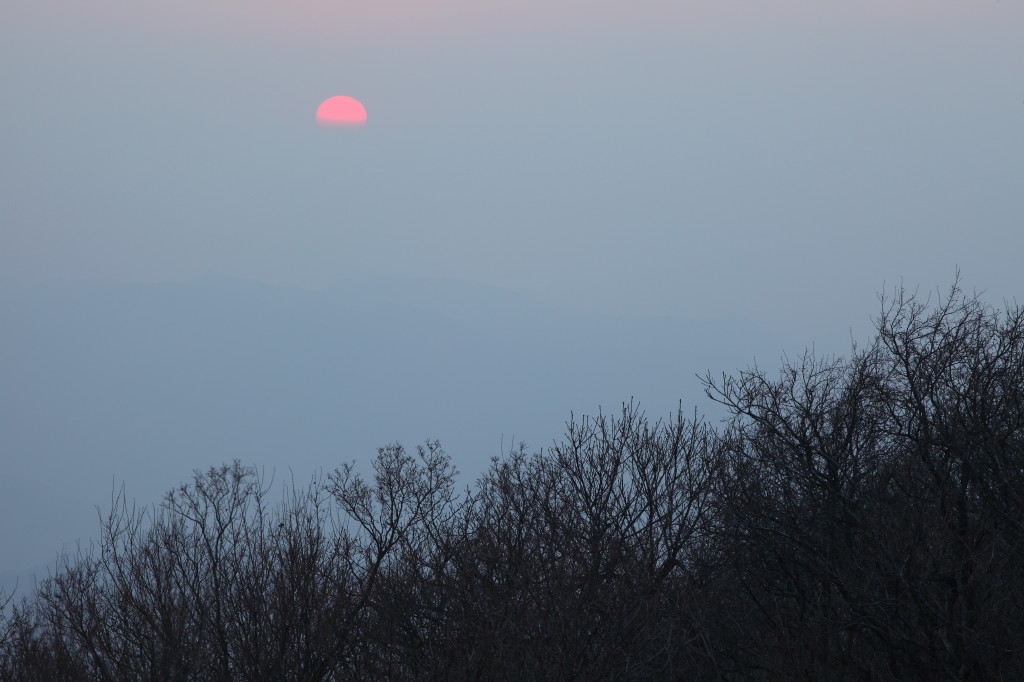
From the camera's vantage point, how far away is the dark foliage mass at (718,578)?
50.0ft

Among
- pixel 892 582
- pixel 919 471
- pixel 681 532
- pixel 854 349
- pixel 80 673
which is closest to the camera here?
pixel 80 673

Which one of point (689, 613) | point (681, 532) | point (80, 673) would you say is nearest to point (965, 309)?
point (689, 613)

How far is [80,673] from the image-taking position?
15688 mm

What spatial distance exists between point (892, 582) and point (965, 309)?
604 cm

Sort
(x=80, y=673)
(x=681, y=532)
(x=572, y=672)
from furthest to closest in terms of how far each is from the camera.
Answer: (x=681, y=532) < (x=80, y=673) < (x=572, y=672)

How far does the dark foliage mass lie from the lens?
1523 centimetres

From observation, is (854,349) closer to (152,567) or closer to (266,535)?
(266,535)

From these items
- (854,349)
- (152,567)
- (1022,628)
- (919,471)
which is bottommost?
(1022,628)

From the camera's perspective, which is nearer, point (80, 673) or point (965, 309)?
point (80, 673)

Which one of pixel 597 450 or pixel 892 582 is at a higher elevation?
pixel 597 450

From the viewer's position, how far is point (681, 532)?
27.5 meters

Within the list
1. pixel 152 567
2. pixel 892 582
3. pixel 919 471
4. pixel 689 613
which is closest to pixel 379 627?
pixel 152 567

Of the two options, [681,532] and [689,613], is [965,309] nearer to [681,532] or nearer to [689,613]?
[689,613]

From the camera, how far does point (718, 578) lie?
24062mm
